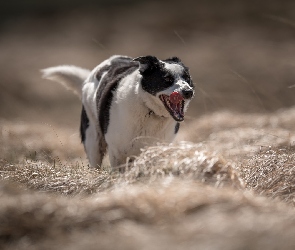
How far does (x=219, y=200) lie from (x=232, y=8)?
2592 cm

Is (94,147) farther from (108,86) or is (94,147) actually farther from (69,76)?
(69,76)

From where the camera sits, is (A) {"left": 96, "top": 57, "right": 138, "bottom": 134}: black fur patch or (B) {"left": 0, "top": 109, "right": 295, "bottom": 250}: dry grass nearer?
(B) {"left": 0, "top": 109, "right": 295, "bottom": 250}: dry grass

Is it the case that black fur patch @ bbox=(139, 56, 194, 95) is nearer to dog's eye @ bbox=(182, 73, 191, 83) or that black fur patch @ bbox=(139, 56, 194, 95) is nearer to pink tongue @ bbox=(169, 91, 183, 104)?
dog's eye @ bbox=(182, 73, 191, 83)

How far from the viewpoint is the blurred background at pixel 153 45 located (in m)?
15.9

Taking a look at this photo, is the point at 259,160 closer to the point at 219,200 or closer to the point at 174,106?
the point at 174,106

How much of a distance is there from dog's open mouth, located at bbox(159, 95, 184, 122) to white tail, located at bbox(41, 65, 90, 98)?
2.31 metres

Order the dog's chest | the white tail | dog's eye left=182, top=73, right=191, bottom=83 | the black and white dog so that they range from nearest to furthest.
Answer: the black and white dog → dog's eye left=182, top=73, right=191, bottom=83 → the dog's chest → the white tail

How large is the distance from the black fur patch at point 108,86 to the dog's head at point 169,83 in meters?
0.48

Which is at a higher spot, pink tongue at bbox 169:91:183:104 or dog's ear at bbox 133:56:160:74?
dog's ear at bbox 133:56:160:74

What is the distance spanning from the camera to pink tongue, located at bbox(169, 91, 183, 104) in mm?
6130

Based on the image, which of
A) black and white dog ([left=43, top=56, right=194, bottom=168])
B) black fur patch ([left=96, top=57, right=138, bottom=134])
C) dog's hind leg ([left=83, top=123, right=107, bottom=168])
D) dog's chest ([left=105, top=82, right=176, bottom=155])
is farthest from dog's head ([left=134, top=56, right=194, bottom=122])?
dog's hind leg ([left=83, top=123, right=107, bottom=168])

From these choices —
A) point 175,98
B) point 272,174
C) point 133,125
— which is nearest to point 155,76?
point 175,98

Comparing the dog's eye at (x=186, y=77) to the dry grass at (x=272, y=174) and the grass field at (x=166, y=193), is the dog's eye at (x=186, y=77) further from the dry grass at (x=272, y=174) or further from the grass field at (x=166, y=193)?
the dry grass at (x=272, y=174)

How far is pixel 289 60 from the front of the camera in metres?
19.4
